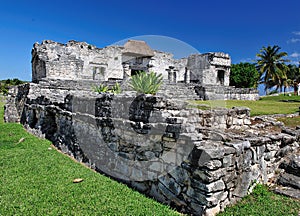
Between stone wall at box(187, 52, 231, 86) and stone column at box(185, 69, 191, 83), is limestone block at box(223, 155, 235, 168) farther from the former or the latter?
Answer: stone column at box(185, 69, 191, 83)

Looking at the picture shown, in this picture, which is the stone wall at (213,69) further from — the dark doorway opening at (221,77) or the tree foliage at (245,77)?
the tree foliage at (245,77)

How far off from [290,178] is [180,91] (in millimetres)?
12535

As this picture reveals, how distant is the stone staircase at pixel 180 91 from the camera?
15867 millimetres

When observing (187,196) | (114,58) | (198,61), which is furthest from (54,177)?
(198,61)

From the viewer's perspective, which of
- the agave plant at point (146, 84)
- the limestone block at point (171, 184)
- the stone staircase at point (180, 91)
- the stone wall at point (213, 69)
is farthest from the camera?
the stone wall at point (213, 69)

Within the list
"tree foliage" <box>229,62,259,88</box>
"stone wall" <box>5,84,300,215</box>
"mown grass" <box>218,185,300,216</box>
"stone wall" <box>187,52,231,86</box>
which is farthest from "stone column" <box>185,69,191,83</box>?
"mown grass" <box>218,185,300,216</box>

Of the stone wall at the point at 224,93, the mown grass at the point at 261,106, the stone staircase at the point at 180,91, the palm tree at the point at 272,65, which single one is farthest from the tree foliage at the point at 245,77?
the mown grass at the point at 261,106

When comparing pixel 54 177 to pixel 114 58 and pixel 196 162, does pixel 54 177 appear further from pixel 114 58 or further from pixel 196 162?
pixel 114 58

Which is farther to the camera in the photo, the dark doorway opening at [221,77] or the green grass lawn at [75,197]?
the dark doorway opening at [221,77]

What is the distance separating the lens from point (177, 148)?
388 centimetres

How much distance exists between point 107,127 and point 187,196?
2.60 meters

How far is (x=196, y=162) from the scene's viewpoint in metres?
3.49

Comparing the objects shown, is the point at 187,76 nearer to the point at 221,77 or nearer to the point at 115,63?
the point at 221,77

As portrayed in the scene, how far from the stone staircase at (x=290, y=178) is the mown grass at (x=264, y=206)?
22 cm
